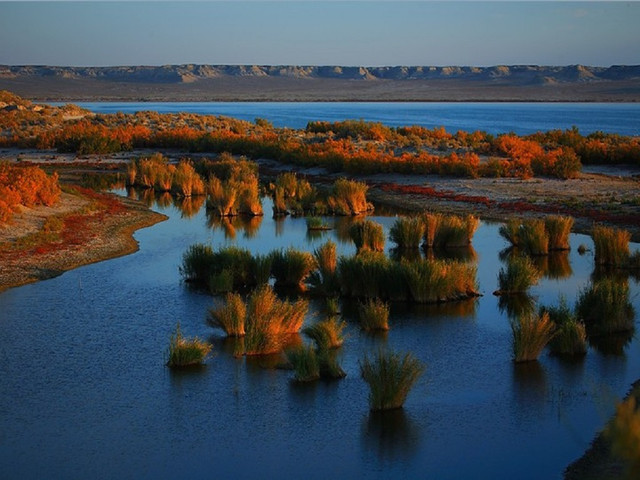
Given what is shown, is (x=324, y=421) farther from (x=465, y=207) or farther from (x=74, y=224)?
(x=465, y=207)

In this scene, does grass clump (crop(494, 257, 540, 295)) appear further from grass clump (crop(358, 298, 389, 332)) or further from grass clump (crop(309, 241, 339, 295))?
grass clump (crop(358, 298, 389, 332))

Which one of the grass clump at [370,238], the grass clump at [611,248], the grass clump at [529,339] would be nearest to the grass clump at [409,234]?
the grass clump at [370,238]

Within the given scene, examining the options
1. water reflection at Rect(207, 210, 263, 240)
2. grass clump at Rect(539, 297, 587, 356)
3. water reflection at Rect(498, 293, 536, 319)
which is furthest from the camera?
water reflection at Rect(207, 210, 263, 240)

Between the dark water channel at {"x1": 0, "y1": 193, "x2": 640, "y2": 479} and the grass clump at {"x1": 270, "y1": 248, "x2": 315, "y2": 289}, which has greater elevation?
the grass clump at {"x1": 270, "y1": 248, "x2": 315, "y2": 289}

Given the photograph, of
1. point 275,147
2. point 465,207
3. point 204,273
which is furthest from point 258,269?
point 275,147

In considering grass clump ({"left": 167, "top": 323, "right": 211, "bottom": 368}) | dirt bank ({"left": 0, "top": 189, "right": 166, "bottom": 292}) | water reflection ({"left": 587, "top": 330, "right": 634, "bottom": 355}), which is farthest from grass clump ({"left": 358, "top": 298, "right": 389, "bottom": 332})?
dirt bank ({"left": 0, "top": 189, "right": 166, "bottom": 292})

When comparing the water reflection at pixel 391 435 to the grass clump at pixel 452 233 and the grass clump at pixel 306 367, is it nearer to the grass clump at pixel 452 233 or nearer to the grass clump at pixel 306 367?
the grass clump at pixel 306 367
